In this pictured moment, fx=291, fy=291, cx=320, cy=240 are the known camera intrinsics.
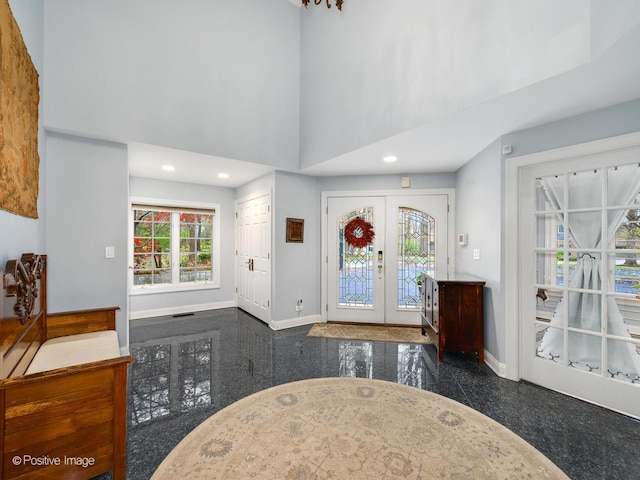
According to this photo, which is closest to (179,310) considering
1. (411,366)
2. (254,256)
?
(254,256)

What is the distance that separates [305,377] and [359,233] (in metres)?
2.32

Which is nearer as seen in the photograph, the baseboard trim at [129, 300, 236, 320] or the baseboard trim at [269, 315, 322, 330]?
the baseboard trim at [269, 315, 322, 330]

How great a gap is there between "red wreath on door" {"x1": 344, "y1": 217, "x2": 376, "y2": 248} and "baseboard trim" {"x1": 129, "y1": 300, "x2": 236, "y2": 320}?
8.75 feet

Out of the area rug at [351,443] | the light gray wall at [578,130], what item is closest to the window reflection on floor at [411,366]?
the area rug at [351,443]

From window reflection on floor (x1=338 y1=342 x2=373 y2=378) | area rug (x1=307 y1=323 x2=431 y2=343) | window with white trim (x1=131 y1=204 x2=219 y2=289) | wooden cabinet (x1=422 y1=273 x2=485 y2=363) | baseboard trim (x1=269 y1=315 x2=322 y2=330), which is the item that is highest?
window with white trim (x1=131 y1=204 x2=219 y2=289)

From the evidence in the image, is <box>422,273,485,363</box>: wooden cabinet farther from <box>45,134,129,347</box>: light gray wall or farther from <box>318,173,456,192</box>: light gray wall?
<box>45,134,129,347</box>: light gray wall

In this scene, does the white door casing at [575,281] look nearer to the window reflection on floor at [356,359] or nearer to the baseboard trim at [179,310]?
the window reflection on floor at [356,359]

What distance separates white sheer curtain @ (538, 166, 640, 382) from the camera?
217 centimetres

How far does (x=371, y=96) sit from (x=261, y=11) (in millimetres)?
2324

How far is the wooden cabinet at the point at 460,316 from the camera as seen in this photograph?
119 inches

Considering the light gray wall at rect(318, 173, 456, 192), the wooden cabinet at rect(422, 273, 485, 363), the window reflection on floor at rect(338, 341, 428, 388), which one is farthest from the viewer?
the light gray wall at rect(318, 173, 456, 192)

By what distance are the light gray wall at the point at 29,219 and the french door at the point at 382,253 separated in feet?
10.8

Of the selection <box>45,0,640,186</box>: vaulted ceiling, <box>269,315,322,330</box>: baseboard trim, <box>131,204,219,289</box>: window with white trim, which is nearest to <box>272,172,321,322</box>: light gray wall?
<box>269,315,322,330</box>: baseboard trim

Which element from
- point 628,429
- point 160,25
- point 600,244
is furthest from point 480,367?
point 160,25
